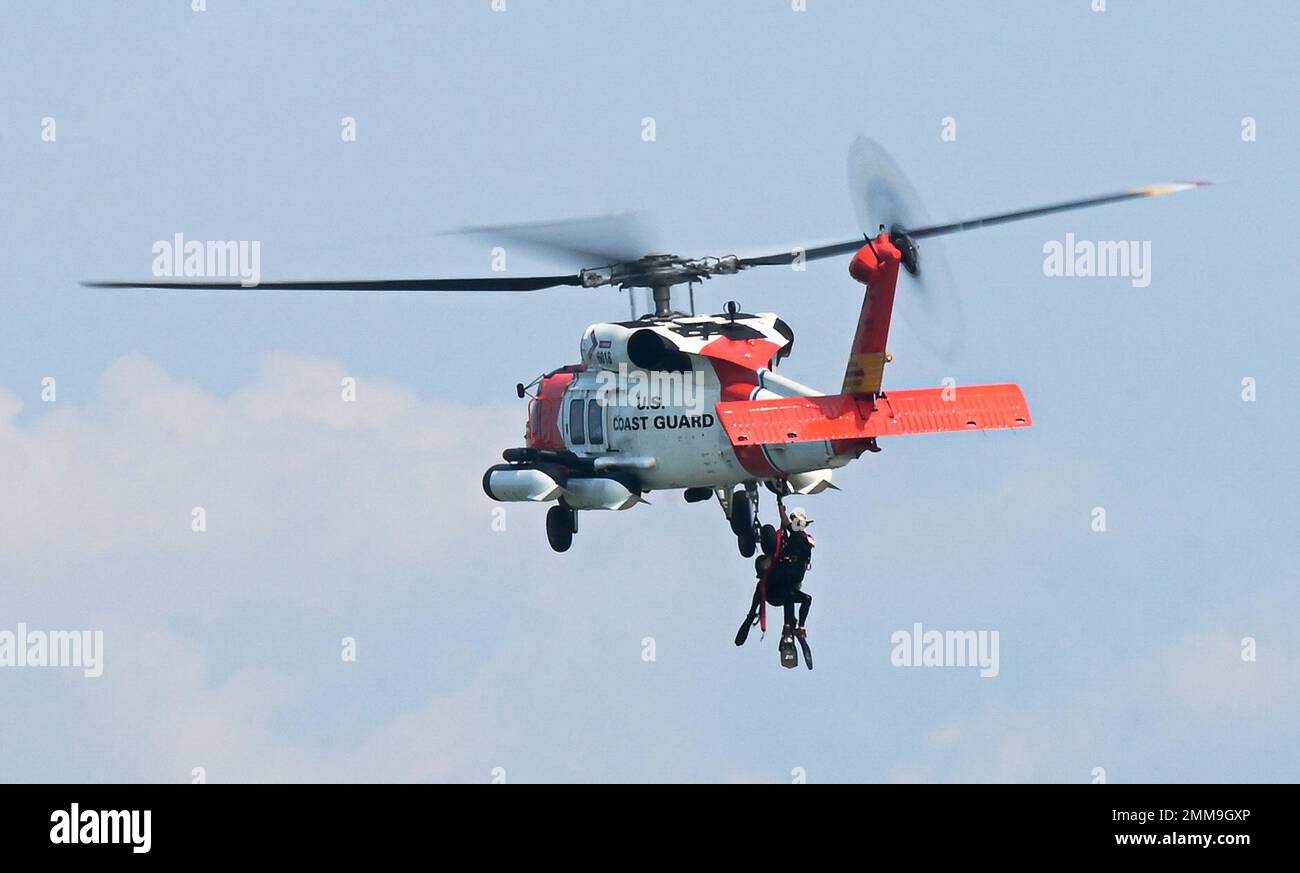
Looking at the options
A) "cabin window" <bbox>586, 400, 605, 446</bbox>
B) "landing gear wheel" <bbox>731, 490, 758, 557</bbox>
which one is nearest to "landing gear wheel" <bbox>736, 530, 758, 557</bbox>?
"landing gear wheel" <bbox>731, 490, 758, 557</bbox>

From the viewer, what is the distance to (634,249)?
50844mm

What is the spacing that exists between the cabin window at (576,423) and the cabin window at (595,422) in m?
0.18

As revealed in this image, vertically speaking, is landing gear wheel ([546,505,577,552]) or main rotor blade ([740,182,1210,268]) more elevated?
main rotor blade ([740,182,1210,268])

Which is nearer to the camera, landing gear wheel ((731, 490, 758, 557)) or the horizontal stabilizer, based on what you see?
the horizontal stabilizer

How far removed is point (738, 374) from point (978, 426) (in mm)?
3851

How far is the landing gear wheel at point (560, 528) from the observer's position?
52.8m

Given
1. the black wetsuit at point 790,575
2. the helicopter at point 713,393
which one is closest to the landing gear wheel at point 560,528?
the helicopter at point 713,393

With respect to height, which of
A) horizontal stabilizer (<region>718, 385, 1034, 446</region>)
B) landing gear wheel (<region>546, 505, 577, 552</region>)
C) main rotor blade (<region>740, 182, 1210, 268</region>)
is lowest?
landing gear wheel (<region>546, 505, 577, 552</region>)

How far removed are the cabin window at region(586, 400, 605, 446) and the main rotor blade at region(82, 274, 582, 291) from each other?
1.82 meters

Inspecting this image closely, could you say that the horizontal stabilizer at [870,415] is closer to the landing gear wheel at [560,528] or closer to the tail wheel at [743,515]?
the tail wheel at [743,515]

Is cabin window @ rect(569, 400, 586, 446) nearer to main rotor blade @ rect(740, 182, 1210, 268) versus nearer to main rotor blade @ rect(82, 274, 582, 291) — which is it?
main rotor blade @ rect(82, 274, 582, 291)

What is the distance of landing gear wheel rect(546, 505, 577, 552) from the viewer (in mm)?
52781

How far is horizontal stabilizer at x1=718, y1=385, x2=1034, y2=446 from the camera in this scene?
47594 millimetres

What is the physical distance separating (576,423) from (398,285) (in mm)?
3386
